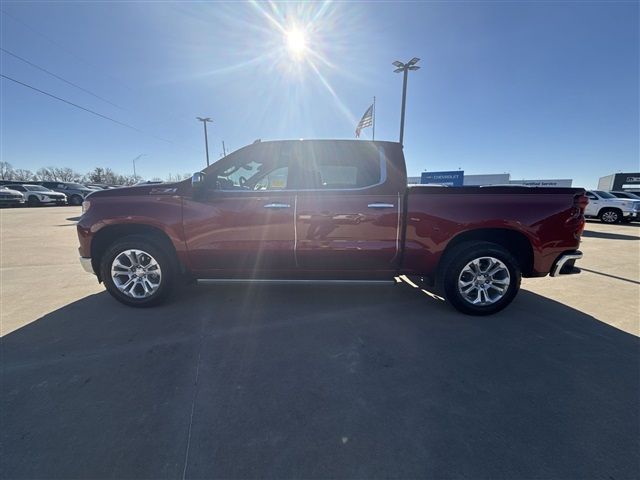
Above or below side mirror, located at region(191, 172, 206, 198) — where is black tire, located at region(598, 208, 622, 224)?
below

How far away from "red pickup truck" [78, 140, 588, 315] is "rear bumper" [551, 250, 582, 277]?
1cm

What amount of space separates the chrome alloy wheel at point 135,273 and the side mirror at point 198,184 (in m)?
0.99

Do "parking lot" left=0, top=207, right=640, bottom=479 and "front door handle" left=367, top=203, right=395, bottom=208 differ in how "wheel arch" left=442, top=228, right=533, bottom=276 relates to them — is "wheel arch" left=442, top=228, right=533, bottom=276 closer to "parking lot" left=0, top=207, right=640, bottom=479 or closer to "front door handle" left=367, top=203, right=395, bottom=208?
"parking lot" left=0, top=207, right=640, bottom=479

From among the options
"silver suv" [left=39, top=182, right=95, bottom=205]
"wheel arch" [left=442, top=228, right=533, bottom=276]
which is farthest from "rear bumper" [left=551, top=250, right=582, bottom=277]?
"silver suv" [left=39, top=182, right=95, bottom=205]

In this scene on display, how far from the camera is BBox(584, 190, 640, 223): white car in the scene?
13719 millimetres

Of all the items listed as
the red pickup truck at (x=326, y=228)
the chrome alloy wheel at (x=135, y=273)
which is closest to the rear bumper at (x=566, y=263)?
the red pickup truck at (x=326, y=228)

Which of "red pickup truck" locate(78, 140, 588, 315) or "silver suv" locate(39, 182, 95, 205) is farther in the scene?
"silver suv" locate(39, 182, 95, 205)

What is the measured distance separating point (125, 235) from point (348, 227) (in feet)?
9.11

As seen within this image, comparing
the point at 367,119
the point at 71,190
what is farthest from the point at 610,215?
the point at 71,190

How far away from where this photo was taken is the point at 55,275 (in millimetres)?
4898

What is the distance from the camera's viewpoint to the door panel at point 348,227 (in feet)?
10.9

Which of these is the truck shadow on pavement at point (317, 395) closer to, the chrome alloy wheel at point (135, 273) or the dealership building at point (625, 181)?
the chrome alloy wheel at point (135, 273)

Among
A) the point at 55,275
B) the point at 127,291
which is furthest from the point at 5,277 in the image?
the point at 127,291

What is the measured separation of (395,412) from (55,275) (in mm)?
5789
